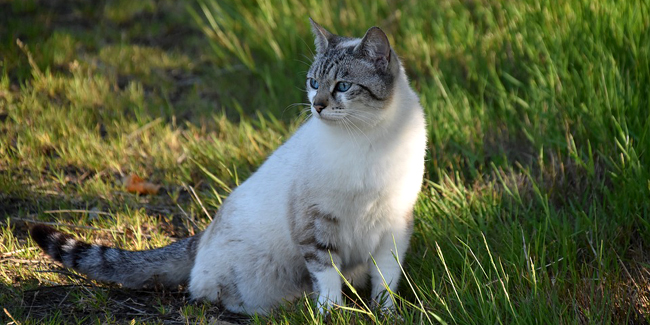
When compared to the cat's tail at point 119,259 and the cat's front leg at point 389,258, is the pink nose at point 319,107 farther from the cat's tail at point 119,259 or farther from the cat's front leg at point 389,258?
the cat's tail at point 119,259

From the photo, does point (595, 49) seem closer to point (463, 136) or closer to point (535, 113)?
point (535, 113)

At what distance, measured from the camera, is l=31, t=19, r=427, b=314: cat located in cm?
268

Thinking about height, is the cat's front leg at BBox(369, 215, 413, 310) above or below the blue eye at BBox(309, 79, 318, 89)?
below

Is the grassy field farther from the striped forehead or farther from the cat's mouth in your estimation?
the striped forehead

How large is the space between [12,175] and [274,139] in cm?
150

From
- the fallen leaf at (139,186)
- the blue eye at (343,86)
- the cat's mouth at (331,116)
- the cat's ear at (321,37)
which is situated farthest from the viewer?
the fallen leaf at (139,186)

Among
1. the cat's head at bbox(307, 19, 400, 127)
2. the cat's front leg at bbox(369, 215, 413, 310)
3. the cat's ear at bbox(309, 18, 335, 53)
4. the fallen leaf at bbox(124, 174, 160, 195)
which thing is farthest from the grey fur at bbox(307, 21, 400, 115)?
the fallen leaf at bbox(124, 174, 160, 195)

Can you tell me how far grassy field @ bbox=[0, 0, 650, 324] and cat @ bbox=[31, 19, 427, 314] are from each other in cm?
13

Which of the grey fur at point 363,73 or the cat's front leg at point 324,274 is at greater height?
the grey fur at point 363,73

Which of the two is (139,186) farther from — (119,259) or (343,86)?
(343,86)

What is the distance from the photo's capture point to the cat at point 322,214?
8.80 feet

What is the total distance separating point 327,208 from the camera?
2689 millimetres

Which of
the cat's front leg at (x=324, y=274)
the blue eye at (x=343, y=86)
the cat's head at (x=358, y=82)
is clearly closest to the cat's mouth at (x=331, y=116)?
the cat's head at (x=358, y=82)

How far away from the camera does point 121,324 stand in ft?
8.65
